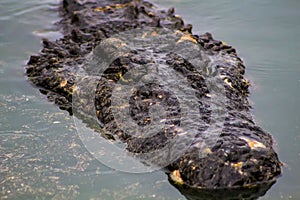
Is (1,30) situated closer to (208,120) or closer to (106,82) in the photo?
(106,82)

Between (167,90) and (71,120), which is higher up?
(167,90)

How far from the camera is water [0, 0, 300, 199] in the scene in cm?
399

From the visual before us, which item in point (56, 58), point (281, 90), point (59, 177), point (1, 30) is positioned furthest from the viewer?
point (1, 30)

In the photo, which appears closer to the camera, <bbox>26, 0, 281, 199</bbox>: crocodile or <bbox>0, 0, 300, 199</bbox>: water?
<bbox>26, 0, 281, 199</bbox>: crocodile

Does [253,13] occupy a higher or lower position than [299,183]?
higher

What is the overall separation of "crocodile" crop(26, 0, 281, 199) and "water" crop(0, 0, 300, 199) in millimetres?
176

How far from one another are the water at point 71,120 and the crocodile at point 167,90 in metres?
0.18

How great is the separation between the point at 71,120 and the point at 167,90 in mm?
1206

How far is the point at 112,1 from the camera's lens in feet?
23.3

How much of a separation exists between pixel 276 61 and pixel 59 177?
3.33 meters

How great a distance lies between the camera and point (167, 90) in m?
4.36

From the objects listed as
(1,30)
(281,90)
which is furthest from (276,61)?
(1,30)

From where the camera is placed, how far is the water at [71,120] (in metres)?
3.99

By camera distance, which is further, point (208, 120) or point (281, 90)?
point (281, 90)
